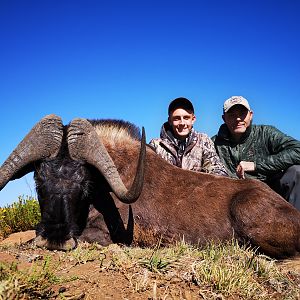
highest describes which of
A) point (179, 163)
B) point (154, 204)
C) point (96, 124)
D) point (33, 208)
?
point (96, 124)

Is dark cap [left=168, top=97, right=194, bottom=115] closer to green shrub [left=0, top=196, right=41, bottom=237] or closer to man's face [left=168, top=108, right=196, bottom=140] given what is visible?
man's face [left=168, top=108, right=196, bottom=140]

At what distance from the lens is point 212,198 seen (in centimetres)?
529

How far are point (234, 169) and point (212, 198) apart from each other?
2.23 m

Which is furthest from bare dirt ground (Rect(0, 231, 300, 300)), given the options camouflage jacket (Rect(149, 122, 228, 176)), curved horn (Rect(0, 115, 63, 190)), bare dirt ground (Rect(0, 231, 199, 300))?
camouflage jacket (Rect(149, 122, 228, 176))

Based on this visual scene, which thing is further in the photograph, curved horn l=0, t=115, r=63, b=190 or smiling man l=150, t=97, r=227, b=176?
smiling man l=150, t=97, r=227, b=176

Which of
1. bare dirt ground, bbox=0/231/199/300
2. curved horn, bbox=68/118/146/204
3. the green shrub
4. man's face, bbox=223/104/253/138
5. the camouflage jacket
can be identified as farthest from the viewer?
the green shrub

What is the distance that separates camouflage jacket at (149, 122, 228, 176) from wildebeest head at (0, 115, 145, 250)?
2127mm

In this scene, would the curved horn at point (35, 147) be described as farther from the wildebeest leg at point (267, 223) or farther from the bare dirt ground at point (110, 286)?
the wildebeest leg at point (267, 223)

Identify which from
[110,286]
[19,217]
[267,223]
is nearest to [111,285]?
[110,286]

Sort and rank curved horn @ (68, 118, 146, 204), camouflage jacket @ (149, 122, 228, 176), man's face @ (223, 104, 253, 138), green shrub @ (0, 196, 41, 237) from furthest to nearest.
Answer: green shrub @ (0, 196, 41, 237) < man's face @ (223, 104, 253, 138) < camouflage jacket @ (149, 122, 228, 176) < curved horn @ (68, 118, 146, 204)

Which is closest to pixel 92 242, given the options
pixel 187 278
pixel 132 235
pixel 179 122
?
pixel 132 235

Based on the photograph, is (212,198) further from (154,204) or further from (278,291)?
(278,291)

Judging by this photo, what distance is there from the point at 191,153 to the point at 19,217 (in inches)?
161

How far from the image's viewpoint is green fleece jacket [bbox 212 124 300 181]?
6.55 metres
